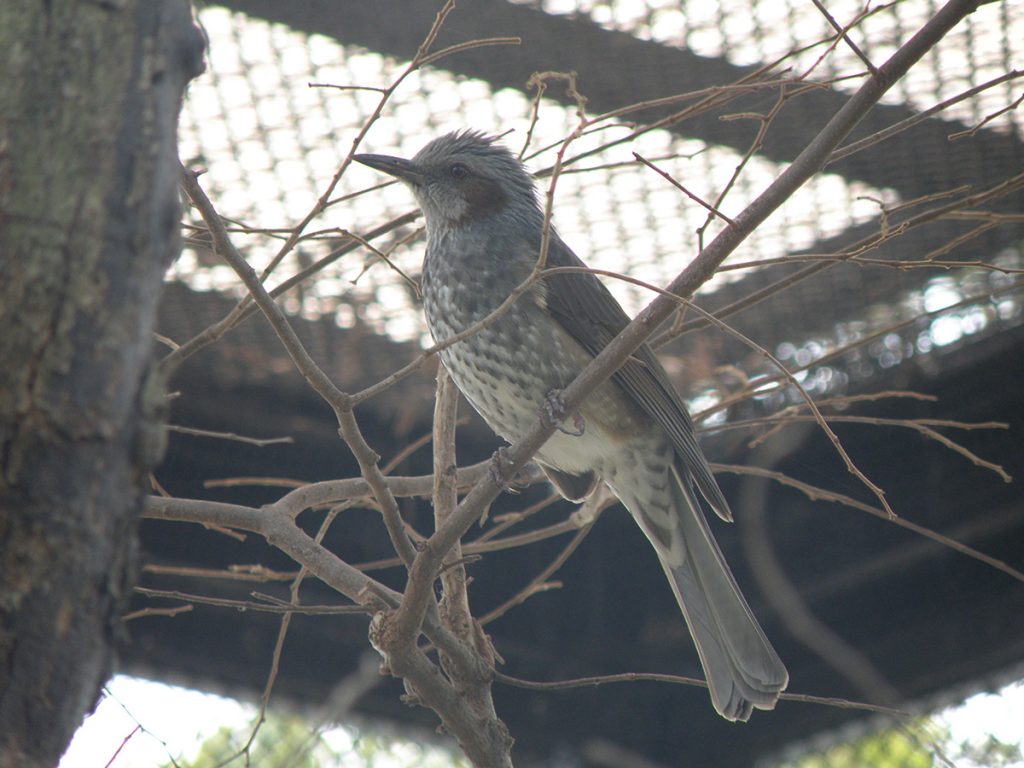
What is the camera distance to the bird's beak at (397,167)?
3556mm

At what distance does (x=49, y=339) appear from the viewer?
1.12 metres

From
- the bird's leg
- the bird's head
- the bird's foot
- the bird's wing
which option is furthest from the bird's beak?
the bird's foot

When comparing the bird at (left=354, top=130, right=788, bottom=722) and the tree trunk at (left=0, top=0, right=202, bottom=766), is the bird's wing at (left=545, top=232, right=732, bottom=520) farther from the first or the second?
the tree trunk at (left=0, top=0, right=202, bottom=766)

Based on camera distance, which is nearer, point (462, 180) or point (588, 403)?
point (588, 403)

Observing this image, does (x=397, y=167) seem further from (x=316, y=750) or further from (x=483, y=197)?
(x=316, y=750)

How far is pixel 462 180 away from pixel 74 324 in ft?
9.17

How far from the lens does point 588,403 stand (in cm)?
332

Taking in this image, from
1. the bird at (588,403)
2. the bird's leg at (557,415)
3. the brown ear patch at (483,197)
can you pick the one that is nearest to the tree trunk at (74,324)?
the bird's leg at (557,415)

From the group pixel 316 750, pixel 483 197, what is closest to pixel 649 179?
pixel 483 197

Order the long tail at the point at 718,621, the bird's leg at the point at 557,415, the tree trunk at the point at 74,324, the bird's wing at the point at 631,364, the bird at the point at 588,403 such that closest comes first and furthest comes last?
1. the tree trunk at the point at 74,324
2. the bird's leg at the point at 557,415
3. the long tail at the point at 718,621
4. the bird at the point at 588,403
5. the bird's wing at the point at 631,364

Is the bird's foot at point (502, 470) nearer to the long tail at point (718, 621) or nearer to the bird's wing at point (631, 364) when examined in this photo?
the bird's wing at point (631, 364)

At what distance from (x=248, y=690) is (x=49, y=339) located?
351 cm

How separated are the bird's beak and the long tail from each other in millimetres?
1302

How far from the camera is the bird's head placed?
372cm
